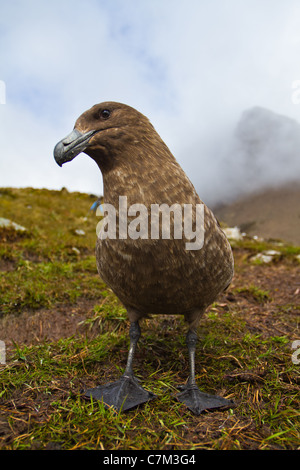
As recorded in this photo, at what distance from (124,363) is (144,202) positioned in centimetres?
155

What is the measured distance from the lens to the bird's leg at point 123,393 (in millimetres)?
2262

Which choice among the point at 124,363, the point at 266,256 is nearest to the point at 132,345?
the point at 124,363

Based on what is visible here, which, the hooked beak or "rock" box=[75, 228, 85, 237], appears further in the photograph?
"rock" box=[75, 228, 85, 237]

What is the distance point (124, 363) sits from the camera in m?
2.97

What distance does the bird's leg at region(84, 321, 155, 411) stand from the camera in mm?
2262

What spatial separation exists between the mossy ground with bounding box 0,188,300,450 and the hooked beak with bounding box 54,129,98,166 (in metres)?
1.72

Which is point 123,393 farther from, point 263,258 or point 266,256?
point 266,256

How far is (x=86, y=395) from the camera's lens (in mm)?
2375

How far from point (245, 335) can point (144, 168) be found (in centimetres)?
208

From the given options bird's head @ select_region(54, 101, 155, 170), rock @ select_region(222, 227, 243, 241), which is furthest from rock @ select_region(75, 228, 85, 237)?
bird's head @ select_region(54, 101, 155, 170)

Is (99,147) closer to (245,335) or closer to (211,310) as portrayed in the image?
(245,335)

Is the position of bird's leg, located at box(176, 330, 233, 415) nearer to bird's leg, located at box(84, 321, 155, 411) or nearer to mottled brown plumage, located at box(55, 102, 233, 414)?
mottled brown plumage, located at box(55, 102, 233, 414)

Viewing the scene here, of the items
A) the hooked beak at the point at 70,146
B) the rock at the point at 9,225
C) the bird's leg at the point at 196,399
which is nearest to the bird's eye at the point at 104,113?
the hooked beak at the point at 70,146

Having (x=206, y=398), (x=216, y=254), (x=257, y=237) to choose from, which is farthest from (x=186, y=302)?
(x=257, y=237)
